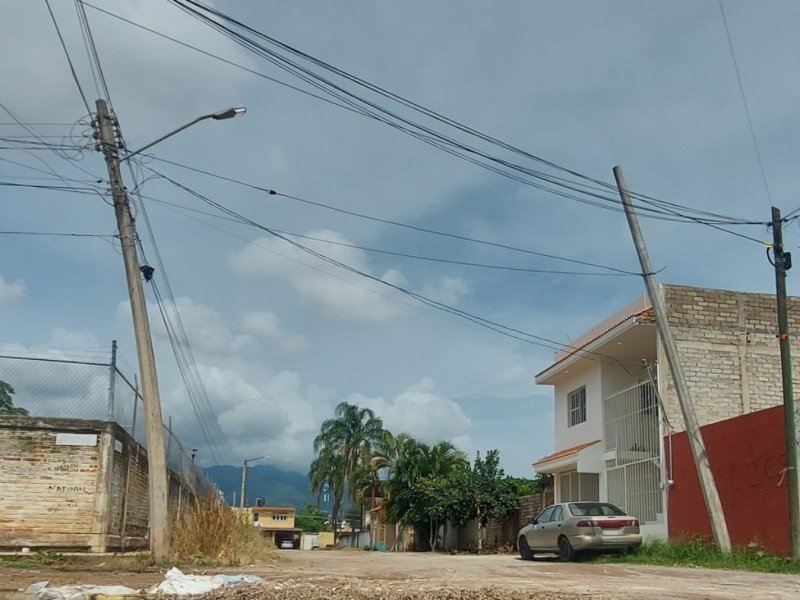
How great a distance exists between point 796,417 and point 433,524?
25.7 m

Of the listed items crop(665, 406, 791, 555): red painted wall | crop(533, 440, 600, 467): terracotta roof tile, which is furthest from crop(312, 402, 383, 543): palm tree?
crop(665, 406, 791, 555): red painted wall

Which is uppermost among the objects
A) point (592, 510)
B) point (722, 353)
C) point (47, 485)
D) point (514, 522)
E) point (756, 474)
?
point (722, 353)

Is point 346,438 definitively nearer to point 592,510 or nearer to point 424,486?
point 424,486

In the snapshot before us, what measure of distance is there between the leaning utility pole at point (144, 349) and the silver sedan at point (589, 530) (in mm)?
9212

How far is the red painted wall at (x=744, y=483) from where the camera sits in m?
17.8

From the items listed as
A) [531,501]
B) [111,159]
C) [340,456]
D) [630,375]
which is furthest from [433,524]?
[111,159]

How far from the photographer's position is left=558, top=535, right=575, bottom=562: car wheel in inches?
768

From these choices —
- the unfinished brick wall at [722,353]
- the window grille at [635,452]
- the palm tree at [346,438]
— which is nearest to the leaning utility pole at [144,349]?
the window grille at [635,452]

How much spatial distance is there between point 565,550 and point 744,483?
4252 mm

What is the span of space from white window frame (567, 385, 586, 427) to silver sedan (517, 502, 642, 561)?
31.5 feet

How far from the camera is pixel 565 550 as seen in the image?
19688mm

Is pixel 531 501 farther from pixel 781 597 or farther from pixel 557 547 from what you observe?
pixel 781 597

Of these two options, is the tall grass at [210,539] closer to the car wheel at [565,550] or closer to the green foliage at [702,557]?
the car wheel at [565,550]

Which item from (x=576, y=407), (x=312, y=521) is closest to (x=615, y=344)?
(x=576, y=407)
